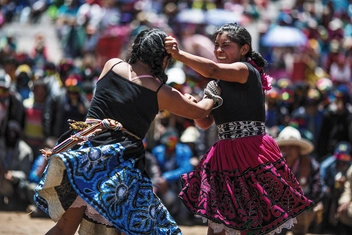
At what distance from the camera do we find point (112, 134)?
631cm

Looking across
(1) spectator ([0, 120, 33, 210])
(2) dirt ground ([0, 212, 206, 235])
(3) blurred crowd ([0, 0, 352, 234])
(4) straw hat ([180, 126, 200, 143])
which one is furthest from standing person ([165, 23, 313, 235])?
(1) spectator ([0, 120, 33, 210])

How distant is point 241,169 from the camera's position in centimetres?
661

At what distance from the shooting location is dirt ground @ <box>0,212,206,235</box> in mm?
9500

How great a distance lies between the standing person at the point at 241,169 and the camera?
21.4 feet

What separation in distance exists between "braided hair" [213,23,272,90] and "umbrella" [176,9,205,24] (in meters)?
11.1

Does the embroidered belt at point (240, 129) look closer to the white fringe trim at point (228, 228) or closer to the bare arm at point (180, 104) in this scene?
the bare arm at point (180, 104)

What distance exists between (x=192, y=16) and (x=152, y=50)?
1199 cm

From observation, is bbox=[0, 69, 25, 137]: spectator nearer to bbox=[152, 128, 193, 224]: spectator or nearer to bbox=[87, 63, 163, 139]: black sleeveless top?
bbox=[152, 128, 193, 224]: spectator

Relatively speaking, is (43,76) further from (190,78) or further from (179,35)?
(179,35)

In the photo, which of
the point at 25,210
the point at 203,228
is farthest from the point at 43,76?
the point at 203,228

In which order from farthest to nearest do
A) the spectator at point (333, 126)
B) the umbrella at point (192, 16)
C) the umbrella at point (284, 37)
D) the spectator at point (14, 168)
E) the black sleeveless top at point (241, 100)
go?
the umbrella at point (192, 16), the umbrella at point (284, 37), the spectator at point (333, 126), the spectator at point (14, 168), the black sleeveless top at point (241, 100)

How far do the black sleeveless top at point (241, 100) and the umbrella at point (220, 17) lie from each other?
11.0 metres

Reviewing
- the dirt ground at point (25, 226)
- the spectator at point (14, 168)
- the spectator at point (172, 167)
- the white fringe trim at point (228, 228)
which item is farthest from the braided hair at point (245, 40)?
the spectator at point (14, 168)

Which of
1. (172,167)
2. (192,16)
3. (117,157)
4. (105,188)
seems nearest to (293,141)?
(172,167)
